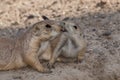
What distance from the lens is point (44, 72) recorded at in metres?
7.78

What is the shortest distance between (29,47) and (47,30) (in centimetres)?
39

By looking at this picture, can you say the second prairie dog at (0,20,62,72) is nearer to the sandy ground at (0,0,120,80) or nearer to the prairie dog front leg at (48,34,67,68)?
the sandy ground at (0,0,120,80)

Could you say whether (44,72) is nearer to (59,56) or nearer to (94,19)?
(59,56)

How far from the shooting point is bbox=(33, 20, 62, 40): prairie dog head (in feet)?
25.3

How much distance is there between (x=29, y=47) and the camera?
7.75 meters

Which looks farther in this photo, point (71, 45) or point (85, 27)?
point (85, 27)

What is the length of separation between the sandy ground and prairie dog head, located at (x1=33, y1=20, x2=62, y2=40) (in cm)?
57

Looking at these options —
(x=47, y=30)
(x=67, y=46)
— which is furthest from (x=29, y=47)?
(x=67, y=46)

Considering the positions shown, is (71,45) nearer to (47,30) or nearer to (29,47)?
(47,30)

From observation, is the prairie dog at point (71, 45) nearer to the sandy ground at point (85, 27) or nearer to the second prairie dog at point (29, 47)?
the sandy ground at point (85, 27)

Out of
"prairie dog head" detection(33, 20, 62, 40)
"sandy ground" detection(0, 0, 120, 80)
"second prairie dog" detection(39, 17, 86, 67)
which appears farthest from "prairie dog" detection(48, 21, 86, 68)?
"prairie dog head" detection(33, 20, 62, 40)

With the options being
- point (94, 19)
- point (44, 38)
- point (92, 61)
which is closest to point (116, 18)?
point (94, 19)

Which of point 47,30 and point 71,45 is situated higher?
point 47,30

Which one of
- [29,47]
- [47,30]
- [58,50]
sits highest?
[47,30]
